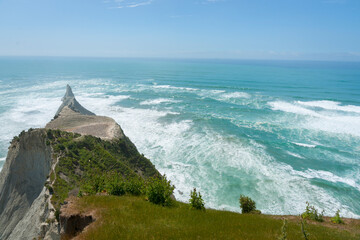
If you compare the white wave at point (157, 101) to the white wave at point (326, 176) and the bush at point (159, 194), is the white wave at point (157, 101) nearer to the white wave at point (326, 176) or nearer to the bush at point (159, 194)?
the white wave at point (326, 176)

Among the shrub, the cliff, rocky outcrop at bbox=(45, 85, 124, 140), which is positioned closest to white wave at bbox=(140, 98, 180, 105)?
rocky outcrop at bbox=(45, 85, 124, 140)

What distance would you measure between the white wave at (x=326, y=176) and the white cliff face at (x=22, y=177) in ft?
113

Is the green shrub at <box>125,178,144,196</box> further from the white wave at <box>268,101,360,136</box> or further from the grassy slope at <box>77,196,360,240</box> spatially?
the white wave at <box>268,101,360,136</box>

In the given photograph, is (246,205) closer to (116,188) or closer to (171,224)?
(171,224)

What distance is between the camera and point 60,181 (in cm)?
2116

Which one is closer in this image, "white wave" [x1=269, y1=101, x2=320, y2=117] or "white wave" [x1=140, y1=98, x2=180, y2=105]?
"white wave" [x1=269, y1=101, x2=320, y2=117]

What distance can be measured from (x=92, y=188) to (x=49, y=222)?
14.1 feet

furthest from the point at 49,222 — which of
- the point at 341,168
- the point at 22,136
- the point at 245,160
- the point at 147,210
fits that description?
the point at 341,168

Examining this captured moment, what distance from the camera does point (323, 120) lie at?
181ft

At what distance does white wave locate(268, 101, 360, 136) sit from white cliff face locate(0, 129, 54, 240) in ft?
162

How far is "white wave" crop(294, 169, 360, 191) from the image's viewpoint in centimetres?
3209

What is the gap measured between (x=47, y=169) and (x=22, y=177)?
442cm

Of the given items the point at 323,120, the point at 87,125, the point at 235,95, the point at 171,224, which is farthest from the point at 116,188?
the point at 235,95

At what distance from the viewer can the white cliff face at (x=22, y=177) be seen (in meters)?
25.5
